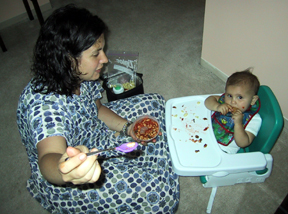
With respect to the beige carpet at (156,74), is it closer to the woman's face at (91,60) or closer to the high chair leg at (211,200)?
the high chair leg at (211,200)

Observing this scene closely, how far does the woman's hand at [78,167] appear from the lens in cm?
61

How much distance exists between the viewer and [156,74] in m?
1.96

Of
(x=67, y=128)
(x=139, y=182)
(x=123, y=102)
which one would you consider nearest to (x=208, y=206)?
(x=139, y=182)

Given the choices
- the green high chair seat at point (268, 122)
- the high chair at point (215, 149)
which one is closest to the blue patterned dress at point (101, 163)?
the high chair at point (215, 149)

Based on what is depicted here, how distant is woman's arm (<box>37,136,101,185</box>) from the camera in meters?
0.62

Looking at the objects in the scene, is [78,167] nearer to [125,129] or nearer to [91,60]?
[91,60]

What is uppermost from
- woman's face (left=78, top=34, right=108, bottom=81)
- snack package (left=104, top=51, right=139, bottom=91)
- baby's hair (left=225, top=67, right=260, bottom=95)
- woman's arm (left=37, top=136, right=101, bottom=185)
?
woman's face (left=78, top=34, right=108, bottom=81)

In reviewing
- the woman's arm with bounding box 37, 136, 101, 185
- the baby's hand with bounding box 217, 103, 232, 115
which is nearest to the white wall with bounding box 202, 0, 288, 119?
the baby's hand with bounding box 217, 103, 232, 115

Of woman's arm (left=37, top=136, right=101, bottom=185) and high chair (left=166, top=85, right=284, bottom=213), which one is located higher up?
woman's arm (left=37, top=136, right=101, bottom=185)

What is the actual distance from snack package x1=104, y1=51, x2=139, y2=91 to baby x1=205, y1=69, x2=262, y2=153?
68cm

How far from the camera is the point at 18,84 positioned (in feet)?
6.64

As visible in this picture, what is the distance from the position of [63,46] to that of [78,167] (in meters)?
0.51

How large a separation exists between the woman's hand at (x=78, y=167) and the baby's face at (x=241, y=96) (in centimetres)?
80

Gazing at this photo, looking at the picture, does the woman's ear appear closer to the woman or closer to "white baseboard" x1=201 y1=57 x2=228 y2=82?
the woman
